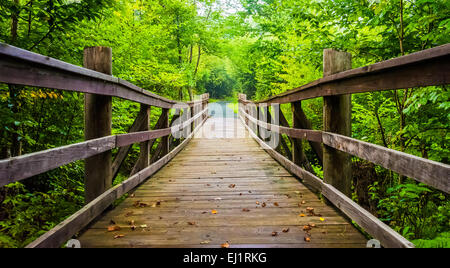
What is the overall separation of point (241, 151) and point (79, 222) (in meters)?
4.58

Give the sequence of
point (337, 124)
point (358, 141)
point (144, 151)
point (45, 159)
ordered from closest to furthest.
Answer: point (45, 159) → point (358, 141) → point (337, 124) → point (144, 151)

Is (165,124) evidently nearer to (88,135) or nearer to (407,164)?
(88,135)

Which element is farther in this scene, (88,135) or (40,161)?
(88,135)

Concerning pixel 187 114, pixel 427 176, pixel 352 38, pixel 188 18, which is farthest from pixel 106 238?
pixel 188 18

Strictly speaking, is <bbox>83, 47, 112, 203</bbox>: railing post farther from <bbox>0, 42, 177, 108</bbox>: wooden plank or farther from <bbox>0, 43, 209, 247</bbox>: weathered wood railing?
<bbox>0, 42, 177, 108</bbox>: wooden plank

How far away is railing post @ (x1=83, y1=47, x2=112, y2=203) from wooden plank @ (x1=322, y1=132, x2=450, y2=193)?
215 centimetres

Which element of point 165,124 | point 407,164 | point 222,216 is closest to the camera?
point 407,164

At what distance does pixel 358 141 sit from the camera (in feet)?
6.44

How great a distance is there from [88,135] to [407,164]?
7.96 feet

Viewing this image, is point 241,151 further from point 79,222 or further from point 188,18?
point 188,18

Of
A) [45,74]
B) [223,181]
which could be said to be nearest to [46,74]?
[45,74]

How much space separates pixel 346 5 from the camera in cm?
409

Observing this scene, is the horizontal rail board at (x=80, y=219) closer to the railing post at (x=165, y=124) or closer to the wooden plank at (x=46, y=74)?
the wooden plank at (x=46, y=74)

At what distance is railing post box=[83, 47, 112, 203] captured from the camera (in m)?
2.38
